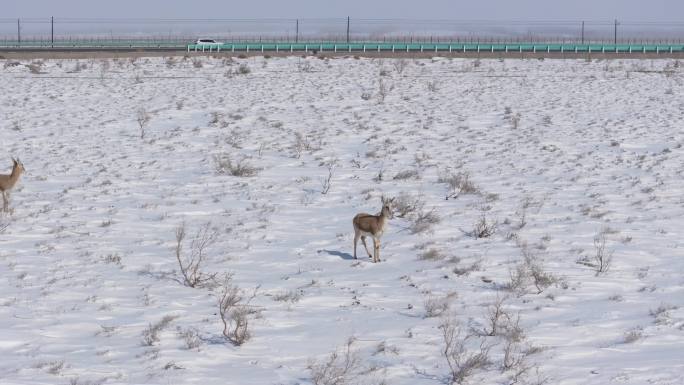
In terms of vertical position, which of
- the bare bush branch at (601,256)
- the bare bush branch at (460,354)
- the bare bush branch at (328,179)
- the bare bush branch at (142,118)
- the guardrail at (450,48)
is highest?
the guardrail at (450,48)

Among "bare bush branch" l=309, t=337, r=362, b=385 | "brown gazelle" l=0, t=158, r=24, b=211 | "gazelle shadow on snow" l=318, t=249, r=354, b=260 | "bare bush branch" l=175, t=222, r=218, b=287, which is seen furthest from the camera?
"brown gazelle" l=0, t=158, r=24, b=211

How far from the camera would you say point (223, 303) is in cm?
870

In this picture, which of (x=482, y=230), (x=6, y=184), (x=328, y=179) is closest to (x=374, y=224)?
(x=482, y=230)

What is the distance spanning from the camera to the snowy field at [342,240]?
24.7 feet

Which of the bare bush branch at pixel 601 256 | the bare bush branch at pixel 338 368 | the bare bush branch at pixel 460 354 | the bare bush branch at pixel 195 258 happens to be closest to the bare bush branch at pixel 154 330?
the bare bush branch at pixel 195 258

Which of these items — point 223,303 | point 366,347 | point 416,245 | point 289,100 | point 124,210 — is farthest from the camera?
point 289,100

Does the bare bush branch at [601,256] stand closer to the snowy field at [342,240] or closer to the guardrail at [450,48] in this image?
the snowy field at [342,240]

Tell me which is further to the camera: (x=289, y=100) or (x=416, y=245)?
(x=289, y=100)

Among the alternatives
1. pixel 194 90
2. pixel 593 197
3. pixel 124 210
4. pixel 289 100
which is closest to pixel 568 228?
pixel 593 197

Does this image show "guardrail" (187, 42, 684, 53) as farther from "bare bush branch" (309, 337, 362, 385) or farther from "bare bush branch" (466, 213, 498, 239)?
"bare bush branch" (309, 337, 362, 385)

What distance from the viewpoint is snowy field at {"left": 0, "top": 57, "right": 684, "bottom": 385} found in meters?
7.52

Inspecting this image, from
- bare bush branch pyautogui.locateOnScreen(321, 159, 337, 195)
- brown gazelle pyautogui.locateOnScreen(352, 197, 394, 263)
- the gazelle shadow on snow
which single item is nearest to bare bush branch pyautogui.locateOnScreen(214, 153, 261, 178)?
bare bush branch pyautogui.locateOnScreen(321, 159, 337, 195)

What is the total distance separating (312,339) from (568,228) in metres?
5.40

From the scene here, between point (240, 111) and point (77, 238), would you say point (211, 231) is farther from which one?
point (240, 111)
